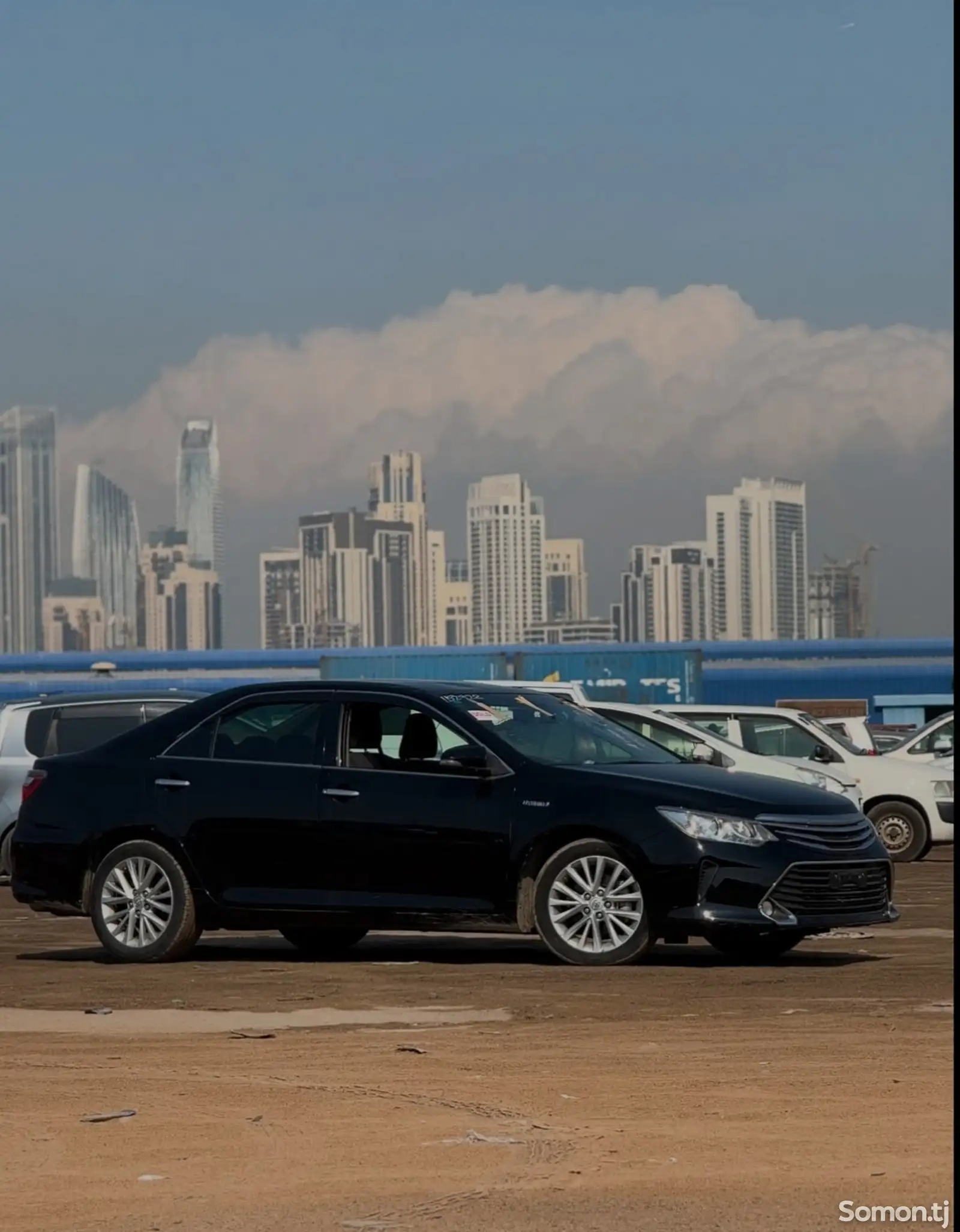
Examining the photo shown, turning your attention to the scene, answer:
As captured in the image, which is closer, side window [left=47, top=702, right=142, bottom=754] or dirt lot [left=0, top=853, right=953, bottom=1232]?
dirt lot [left=0, top=853, right=953, bottom=1232]

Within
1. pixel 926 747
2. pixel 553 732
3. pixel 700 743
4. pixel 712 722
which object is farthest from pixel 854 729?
pixel 553 732

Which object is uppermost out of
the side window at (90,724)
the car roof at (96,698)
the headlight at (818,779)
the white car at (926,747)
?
the car roof at (96,698)

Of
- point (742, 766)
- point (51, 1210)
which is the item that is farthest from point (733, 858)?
point (742, 766)

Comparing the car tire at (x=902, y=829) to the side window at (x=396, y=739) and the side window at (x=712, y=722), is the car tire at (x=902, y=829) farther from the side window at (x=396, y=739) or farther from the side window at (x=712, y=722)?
the side window at (x=396, y=739)

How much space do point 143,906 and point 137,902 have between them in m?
0.05

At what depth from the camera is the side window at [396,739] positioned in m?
12.0

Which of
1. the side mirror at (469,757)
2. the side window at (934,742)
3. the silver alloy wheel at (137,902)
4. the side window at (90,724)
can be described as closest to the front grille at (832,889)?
the side mirror at (469,757)

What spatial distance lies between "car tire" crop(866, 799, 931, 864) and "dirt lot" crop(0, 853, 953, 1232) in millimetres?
11293

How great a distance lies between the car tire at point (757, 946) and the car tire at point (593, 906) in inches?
18.4

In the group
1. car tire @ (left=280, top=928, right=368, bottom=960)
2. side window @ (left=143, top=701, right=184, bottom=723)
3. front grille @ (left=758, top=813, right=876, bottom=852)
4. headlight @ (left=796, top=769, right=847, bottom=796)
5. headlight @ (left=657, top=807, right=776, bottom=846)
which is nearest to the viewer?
headlight @ (left=657, top=807, right=776, bottom=846)

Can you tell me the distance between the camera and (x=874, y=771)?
23.3m

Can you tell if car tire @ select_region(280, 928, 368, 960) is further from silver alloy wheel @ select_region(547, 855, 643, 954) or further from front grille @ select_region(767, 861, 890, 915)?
front grille @ select_region(767, 861, 890, 915)

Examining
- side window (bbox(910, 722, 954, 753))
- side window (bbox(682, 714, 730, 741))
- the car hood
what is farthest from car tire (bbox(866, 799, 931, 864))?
the car hood

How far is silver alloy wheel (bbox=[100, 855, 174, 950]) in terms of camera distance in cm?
1227
